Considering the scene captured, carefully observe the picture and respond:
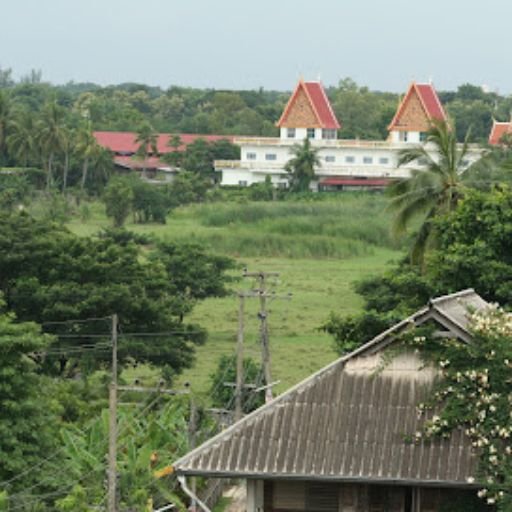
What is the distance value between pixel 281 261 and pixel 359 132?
44468 millimetres

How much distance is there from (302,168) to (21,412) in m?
64.2

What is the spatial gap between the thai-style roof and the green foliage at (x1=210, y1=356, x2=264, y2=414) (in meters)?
16.4

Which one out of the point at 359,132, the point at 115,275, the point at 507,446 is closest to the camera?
the point at 507,446

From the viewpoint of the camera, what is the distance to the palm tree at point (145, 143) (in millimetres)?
94562

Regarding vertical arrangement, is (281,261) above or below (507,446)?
below

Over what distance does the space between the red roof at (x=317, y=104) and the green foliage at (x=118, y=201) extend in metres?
21.4

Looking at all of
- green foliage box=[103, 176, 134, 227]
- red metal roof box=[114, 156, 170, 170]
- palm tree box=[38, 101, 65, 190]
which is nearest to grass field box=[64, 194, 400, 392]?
green foliage box=[103, 176, 134, 227]

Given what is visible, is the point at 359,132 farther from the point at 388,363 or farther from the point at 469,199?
the point at 388,363

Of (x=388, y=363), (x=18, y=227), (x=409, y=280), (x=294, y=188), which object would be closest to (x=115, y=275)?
(x=18, y=227)

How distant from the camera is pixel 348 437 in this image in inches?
560

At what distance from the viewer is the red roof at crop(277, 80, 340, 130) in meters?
91.9

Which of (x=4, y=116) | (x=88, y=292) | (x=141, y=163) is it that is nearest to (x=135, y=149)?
(x=141, y=163)

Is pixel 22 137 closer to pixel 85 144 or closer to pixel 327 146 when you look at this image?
pixel 85 144

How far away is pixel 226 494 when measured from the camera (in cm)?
2694
